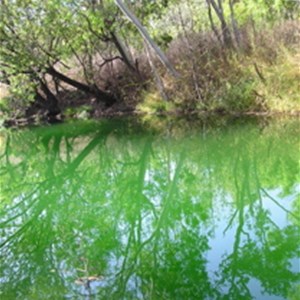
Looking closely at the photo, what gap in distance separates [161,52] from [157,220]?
12.6 m

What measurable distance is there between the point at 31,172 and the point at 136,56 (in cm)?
1401

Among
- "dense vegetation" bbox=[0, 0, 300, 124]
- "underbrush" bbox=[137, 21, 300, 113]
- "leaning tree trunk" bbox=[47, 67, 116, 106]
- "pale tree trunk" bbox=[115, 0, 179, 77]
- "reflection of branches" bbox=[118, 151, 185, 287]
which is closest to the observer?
"reflection of branches" bbox=[118, 151, 185, 287]

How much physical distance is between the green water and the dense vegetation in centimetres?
409

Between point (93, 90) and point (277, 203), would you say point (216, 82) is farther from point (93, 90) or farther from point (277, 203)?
point (277, 203)

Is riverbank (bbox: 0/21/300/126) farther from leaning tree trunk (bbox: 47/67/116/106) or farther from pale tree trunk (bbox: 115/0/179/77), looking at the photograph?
pale tree trunk (bbox: 115/0/179/77)

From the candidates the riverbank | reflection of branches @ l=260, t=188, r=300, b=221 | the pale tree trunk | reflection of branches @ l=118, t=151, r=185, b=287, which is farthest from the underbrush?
reflection of branches @ l=260, t=188, r=300, b=221

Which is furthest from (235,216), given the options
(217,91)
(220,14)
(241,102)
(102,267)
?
(220,14)

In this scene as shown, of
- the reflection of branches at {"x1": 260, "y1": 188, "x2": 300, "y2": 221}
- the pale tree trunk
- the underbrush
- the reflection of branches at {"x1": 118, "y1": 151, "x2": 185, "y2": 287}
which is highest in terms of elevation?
the pale tree trunk

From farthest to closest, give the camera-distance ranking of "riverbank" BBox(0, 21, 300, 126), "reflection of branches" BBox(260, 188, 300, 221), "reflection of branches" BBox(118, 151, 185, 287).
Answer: "riverbank" BBox(0, 21, 300, 126) → "reflection of branches" BBox(260, 188, 300, 221) → "reflection of branches" BBox(118, 151, 185, 287)

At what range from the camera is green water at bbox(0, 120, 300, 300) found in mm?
4367

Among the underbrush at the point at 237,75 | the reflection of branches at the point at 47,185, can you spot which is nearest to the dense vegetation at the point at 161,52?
the underbrush at the point at 237,75

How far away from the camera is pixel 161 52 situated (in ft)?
58.9

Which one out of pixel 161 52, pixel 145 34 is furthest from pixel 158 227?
pixel 161 52

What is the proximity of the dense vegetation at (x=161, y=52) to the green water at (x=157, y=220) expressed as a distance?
4.09m
